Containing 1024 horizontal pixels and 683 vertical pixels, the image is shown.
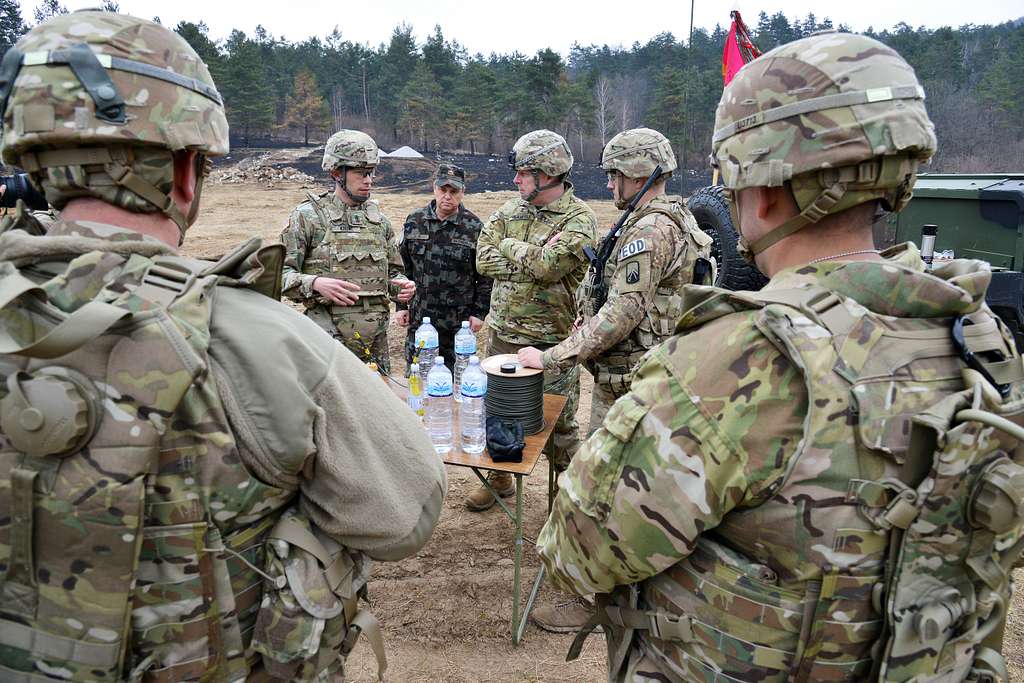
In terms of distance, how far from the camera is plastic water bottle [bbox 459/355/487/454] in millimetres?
3449

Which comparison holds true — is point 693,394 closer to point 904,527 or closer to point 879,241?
point 904,527

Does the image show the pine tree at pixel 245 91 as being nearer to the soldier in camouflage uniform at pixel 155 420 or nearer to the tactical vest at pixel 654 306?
the tactical vest at pixel 654 306

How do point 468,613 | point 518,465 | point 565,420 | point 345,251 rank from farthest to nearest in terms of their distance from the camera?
point 345,251
point 565,420
point 468,613
point 518,465

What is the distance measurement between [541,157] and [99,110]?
3.70 m

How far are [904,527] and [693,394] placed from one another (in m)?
0.50

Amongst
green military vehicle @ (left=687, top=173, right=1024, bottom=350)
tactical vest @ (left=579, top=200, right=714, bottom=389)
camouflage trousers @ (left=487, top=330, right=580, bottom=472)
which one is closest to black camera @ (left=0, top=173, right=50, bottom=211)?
camouflage trousers @ (left=487, top=330, right=580, bottom=472)

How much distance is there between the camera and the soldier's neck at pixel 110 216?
156 centimetres

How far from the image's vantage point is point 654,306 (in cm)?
416

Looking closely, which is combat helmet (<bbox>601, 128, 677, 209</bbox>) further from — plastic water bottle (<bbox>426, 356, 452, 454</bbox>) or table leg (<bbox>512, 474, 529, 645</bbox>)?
table leg (<bbox>512, 474, 529, 645</bbox>)

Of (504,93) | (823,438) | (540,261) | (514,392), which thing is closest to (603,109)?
(504,93)

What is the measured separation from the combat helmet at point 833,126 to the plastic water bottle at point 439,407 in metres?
2.08

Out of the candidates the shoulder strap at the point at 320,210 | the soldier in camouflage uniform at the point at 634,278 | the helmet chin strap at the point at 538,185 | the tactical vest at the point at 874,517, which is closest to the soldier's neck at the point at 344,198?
the shoulder strap at the point at 320,210

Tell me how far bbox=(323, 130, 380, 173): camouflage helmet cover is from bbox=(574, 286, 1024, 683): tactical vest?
4.01m

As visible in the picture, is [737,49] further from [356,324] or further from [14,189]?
[14,189]
